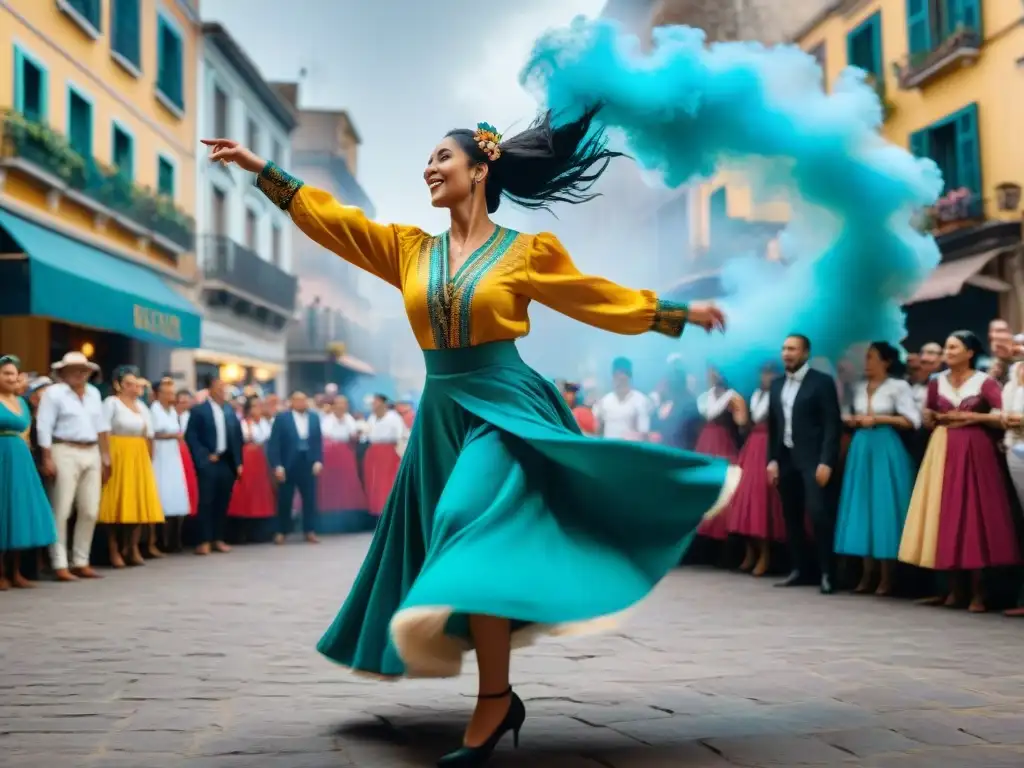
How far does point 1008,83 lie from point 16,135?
46.4 feet

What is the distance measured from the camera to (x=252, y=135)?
31500 mm

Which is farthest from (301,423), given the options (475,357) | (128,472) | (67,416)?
(475,357)

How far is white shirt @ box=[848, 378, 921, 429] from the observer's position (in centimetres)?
877

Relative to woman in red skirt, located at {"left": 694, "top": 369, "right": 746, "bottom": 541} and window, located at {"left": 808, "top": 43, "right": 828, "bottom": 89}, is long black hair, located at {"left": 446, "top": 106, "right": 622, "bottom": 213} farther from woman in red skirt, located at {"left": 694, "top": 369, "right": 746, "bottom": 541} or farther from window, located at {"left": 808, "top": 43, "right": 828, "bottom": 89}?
window, located at {"left": 808, "top": 43, "right": 828, "bottom": 89}

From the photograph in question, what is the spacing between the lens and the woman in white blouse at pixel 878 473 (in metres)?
8.62

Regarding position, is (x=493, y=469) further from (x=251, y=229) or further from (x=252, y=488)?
(x=251, y=229)

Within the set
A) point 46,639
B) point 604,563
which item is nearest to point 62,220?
point 46,639

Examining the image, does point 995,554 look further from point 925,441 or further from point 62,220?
point 62,220

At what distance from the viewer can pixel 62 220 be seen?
17.6 metres

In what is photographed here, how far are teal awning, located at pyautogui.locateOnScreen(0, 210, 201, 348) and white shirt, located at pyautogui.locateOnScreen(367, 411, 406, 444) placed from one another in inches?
158

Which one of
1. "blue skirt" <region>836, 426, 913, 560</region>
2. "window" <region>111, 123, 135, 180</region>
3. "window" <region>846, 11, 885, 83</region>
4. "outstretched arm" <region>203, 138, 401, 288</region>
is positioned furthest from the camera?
"window" <region>846, 11, 885, 83</region>

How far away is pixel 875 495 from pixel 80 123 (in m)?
14.8

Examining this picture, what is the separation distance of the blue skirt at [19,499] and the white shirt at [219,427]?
12.8ft

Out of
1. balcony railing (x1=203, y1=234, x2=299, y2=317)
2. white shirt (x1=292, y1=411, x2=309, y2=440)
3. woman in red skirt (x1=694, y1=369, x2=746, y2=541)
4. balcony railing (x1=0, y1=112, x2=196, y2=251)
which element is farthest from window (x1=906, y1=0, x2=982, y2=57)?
balcony railing (x1=203, y1=234, x2=299, y2=317)
